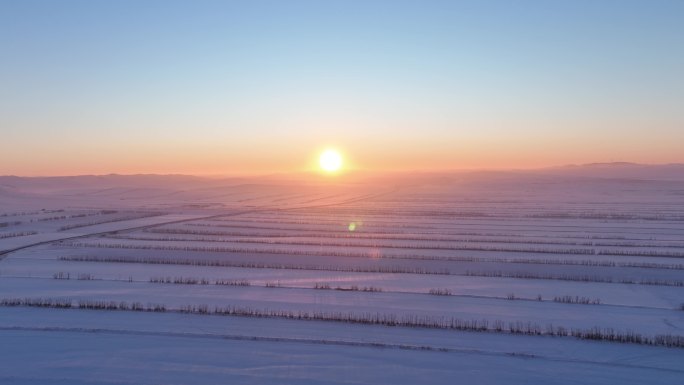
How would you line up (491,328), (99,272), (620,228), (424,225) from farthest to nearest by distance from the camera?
(424,225)
(620,228)
(99,272)
(491,328)

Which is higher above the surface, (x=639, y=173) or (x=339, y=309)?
(x=639, y=173)

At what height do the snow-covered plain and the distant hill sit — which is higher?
the distant hill

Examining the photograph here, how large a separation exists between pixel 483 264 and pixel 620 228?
13.2 meters

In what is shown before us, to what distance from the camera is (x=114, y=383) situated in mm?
7000

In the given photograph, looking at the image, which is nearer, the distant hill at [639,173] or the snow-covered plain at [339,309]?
the snow-covered plain at [339,309]

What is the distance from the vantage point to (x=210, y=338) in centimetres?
869

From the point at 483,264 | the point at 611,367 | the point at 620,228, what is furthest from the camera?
the point at 620,228

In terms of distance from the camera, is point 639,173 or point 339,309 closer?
point 339,309

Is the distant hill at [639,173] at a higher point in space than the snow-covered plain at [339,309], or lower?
higher

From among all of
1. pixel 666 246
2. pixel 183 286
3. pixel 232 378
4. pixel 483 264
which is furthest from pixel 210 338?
pixel 666 246

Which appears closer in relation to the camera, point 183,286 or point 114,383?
point 114,383

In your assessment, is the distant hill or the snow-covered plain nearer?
the snow-covered plain

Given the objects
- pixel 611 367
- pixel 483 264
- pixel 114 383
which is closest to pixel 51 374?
pixel 114 383

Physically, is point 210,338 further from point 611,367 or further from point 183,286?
point 611,367
